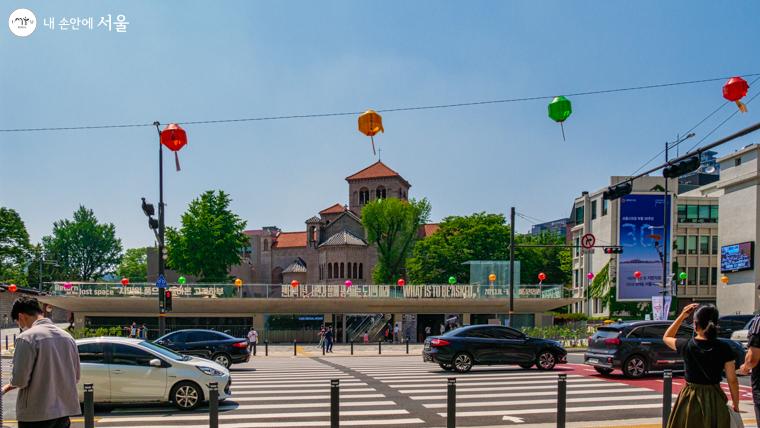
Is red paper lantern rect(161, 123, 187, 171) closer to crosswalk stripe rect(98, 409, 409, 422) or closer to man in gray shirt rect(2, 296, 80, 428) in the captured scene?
crosswalk stripe rect(98, 409, 409, 422)

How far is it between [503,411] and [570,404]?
5.57ft

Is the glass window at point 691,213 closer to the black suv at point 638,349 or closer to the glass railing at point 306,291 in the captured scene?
the glass railing at point 306,291

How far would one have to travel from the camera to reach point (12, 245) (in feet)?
237

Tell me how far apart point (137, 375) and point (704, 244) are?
65398 mm

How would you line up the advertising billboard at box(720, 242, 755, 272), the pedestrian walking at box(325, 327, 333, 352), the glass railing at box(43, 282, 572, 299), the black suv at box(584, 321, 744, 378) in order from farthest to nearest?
1. the advertising billboard at box(720, 242, 755, 272)
2. the glass railing at box(43, 282, 572, 299)
3. the pedestrian walking at box(325, 327, 333, 352)
4. the black suv at box(584, 321, 744, 378)

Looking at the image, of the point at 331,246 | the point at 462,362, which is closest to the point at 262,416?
the point at 462,362

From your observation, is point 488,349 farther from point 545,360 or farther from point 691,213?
point 691,213

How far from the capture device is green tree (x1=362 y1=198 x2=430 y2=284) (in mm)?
80688

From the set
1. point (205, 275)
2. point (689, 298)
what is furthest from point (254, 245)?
point (689, 298)

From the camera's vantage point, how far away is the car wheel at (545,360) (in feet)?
67.6

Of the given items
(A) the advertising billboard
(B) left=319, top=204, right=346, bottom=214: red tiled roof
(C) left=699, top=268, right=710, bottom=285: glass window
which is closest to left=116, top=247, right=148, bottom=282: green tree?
(B) left=319, top=204, right=346, bottom=214: red tiled roof

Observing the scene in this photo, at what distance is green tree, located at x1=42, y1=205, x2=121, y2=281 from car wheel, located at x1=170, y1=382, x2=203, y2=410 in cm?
9705

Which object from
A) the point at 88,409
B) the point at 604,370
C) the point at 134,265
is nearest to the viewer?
the point at 88,409

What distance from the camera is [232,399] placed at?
1467 cm
